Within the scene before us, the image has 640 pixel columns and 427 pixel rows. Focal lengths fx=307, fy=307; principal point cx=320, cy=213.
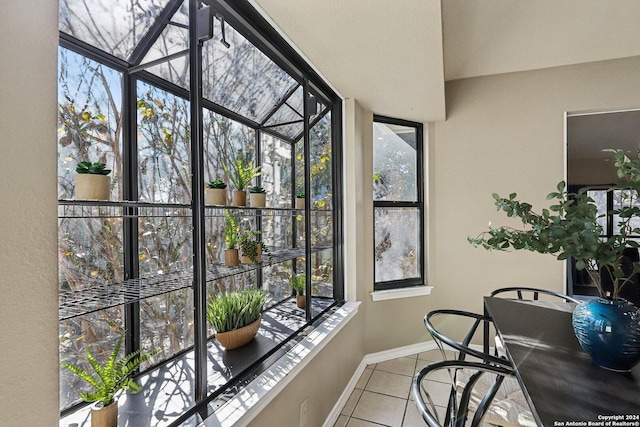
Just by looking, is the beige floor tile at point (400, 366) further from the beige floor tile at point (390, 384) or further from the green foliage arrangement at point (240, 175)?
the green foliage arrangement at point (240, 175)

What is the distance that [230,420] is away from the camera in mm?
1032

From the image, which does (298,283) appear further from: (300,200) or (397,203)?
(397,203)

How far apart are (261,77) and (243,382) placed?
158cm

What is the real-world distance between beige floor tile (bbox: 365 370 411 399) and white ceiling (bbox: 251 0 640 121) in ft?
7.26

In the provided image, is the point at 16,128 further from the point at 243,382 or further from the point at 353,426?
the point at 353,426

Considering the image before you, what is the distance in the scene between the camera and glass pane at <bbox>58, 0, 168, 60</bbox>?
3.34ft

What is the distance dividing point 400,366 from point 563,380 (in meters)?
1.95

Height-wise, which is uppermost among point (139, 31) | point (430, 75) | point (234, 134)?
point (430, 75)

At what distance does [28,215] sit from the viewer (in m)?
0.53

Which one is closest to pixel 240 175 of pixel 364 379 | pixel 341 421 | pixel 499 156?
pixel 341 421

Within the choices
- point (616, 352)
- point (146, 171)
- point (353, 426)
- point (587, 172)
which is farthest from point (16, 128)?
point (587, 172)

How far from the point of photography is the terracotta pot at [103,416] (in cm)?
86

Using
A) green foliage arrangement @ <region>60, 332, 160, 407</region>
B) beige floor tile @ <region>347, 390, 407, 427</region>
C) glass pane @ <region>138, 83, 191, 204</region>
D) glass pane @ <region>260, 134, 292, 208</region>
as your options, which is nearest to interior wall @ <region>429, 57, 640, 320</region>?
beige floor tile @ <region>347, 390, 407, 427</region>

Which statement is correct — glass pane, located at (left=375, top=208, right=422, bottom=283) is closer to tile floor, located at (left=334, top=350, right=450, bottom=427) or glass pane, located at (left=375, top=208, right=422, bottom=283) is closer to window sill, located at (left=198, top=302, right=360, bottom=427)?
tile floor, located at (left=334, top=350, right=450, bottom=427)
